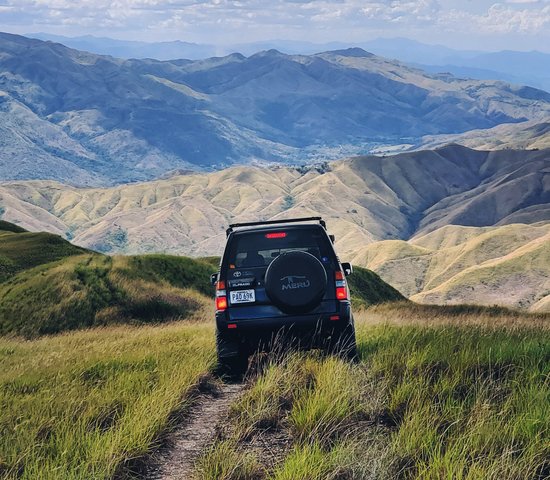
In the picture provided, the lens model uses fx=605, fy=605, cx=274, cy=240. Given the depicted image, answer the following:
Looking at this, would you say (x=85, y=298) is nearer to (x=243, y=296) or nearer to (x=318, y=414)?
(x=243, y=296)

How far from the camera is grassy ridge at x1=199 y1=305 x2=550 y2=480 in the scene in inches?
194

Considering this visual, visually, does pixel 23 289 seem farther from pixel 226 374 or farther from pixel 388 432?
pixel 388 432

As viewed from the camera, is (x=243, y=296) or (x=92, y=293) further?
(x=92, y=293)

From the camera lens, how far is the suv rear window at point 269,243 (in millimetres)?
10172

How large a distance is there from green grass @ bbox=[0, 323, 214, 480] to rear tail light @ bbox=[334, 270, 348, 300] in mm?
2410

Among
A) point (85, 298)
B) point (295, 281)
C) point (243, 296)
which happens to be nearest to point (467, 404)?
point (295, 281)

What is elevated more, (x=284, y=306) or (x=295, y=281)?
(x=295, y=281)

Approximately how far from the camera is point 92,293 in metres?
25.9

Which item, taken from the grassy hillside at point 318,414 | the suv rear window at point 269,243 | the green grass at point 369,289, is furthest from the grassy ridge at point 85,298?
the green grass at point 369,289

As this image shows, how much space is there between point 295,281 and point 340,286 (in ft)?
2.87

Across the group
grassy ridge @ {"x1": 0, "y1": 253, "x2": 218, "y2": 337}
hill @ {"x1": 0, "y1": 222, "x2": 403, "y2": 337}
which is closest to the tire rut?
grassy ridge @ {"x1": 0, "y1": 253, "x2": 218, "y2": 337}

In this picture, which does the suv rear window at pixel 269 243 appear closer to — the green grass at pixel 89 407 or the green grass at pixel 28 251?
the green grass at pixel 89 407

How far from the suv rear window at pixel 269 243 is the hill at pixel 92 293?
15052 millimetres

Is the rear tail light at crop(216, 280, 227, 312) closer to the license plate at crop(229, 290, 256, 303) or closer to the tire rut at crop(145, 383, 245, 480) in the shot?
the license plate at crop(229, 290, 256, 303)
